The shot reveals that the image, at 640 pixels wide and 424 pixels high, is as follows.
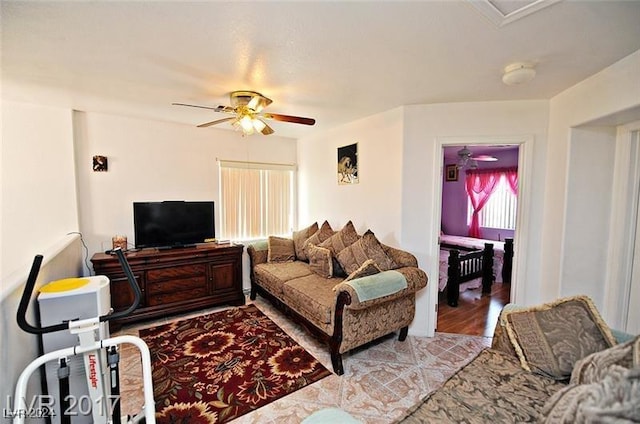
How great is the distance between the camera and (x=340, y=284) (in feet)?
7.68

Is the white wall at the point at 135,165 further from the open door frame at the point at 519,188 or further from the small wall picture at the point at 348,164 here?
the open door frame at the point at 519,188

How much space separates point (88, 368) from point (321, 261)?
2239 mm

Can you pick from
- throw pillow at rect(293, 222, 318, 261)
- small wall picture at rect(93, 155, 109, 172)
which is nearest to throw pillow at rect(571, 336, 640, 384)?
throw pillow at rect(293, 222, 318, 261)

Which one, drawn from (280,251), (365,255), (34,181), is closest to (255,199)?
(280,251)

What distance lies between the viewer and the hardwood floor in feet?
10.1

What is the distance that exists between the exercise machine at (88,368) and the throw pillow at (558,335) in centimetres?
201

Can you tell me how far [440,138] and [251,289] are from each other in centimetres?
319

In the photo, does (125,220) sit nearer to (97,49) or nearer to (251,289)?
(251,289)

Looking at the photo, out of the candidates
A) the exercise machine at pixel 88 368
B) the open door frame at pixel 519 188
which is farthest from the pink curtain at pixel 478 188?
the exercise machine at pixel 88 368

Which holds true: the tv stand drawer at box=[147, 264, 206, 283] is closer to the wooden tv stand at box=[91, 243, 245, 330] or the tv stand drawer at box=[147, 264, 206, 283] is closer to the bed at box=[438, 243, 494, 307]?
the wooden tv stand at box=[91, 243, 245, 330]

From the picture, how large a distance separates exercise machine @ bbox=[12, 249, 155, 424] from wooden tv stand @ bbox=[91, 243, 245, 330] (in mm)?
1575

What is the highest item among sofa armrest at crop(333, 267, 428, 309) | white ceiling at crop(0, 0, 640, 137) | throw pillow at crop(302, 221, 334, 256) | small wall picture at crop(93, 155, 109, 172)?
white ceiling at crop(0, 0, 640, 137)

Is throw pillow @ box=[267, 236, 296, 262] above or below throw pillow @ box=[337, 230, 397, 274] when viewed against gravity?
below

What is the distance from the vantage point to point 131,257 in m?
3.08
